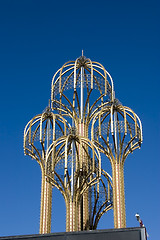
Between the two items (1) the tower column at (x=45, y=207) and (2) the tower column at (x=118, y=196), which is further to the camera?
(1) the tower column at (x=45, y=207)

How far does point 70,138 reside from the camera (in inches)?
1832

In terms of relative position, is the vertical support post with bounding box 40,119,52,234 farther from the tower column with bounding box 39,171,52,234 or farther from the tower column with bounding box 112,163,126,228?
the tower column with bounding box 112,163,126,228

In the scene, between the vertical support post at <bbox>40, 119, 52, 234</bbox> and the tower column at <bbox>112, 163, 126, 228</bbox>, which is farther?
the vertical support post at <bbox>40, 119, 52, 234</bbox>

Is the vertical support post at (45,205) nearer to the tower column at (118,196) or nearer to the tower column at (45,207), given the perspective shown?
the tower column at (45,207)

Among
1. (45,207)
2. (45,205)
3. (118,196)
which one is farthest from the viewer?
(45,205)

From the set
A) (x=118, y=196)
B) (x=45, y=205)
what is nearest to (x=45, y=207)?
(x=45, y=205)

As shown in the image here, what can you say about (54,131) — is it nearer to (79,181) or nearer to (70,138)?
(70,138)

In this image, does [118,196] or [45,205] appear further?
[45,205]

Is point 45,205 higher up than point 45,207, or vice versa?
point 45,205

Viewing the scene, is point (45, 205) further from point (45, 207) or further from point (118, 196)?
point (118, 196)

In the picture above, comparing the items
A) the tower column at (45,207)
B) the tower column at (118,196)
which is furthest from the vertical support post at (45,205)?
the tower column at (118,196)

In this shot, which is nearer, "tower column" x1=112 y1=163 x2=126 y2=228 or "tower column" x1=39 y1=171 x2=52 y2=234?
"tower column" x1=112 y1=163 x2=126 y2=228

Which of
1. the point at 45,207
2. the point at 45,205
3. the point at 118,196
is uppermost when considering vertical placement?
the point at 118,196

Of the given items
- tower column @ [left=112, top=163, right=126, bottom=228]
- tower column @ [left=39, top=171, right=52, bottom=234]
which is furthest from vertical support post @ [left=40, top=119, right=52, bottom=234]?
tower column @ [left=112, top=163, right=126, bottom=228]
